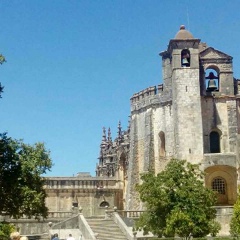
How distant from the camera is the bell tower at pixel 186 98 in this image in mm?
39250

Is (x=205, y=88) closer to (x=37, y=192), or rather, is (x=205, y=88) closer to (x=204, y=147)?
(x=204, y=147)

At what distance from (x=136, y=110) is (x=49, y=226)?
569 inches

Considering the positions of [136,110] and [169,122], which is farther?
[136,110]

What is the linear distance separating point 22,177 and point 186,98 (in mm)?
16441

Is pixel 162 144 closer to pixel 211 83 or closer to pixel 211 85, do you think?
pixel 211 85

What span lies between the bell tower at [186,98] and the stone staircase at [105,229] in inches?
302

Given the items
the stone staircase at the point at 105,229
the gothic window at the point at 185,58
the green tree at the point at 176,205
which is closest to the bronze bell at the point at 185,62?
the gothic window at the point at 185,58

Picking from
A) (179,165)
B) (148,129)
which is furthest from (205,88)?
(179,165)

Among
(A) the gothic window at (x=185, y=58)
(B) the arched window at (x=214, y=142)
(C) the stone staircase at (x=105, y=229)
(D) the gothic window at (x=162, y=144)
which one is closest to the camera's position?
(C) the stone staircase at (x=105, y=229)

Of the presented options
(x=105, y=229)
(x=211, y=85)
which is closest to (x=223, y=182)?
(x=211, y=85)

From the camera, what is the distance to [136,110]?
1797 inches

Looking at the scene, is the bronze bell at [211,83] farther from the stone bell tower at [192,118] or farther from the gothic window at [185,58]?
the gothic window at [185,58]

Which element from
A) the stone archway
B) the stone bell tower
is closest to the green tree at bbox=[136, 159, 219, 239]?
the stone bell tower

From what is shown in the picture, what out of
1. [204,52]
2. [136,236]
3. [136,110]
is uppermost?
[204,52]
